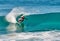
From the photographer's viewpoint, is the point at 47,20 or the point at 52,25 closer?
the point at 52,25

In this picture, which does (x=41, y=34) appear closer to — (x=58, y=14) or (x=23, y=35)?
(x=23, y=35)

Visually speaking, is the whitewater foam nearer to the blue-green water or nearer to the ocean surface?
the ocean surface

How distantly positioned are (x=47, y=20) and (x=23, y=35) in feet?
13.4

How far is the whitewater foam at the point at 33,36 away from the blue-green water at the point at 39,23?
81 centimetres

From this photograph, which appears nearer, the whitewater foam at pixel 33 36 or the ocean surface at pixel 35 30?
the whitewater foam at pixel 33 36

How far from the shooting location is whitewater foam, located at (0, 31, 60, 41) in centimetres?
975

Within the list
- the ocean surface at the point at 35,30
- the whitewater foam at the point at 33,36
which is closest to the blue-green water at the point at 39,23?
the ocean surface at the point at 35,30

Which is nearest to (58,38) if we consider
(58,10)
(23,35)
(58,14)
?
(23,35)

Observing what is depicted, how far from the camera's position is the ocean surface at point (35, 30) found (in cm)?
990

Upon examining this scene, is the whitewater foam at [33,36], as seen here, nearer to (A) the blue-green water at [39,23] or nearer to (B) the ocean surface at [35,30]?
(B) the ocean surface at [35,30]

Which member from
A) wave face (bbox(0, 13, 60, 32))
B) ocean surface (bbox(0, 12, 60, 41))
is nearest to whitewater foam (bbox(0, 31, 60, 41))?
ocean surface (bbox(0, 12, 60, 41))

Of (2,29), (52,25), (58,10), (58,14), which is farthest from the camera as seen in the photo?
(58,10)

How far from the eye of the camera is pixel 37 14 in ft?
52.5

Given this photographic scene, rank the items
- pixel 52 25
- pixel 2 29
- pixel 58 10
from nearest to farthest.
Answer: pixel 2 29 → pixel 52 25 → pixel 58 10
